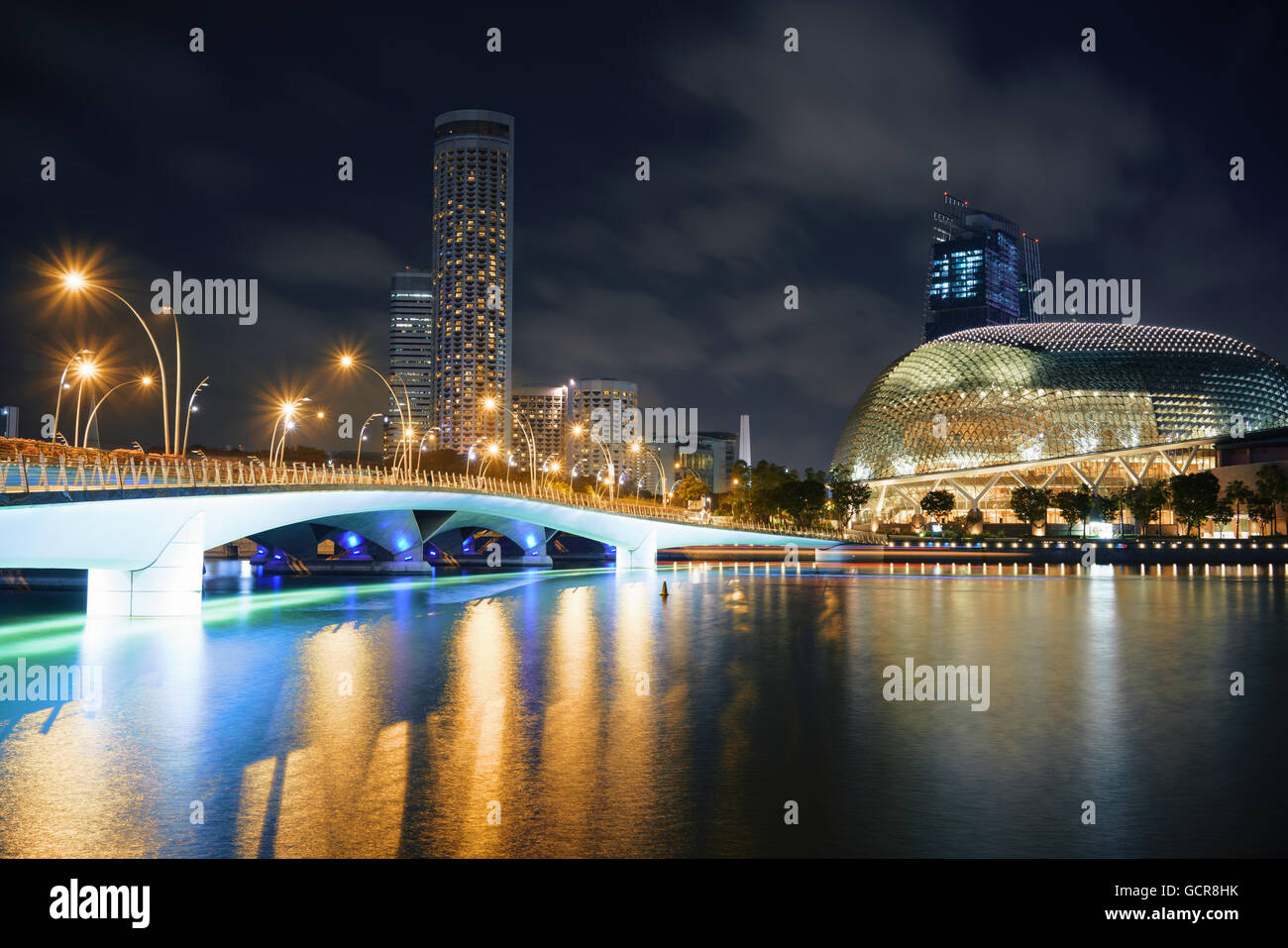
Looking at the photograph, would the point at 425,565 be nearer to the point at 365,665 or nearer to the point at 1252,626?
the point at 365,665

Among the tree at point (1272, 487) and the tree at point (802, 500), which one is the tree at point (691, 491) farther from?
the tree at point (1272, 487)

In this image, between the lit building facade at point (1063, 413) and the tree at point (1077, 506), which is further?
the lit building facade at point (1063, 413)

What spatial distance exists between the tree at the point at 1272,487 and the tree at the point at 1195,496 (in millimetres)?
4618

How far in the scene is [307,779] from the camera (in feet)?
47.4

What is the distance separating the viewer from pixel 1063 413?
136875mm

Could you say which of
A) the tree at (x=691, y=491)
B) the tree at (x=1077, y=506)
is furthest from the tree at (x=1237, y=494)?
the tree at (x=691, y=491)

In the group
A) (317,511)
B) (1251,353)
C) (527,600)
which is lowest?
(527,600)

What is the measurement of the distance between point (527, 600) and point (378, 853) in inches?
1581

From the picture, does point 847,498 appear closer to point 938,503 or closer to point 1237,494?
point 938,503

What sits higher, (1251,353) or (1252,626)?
(1251,353)

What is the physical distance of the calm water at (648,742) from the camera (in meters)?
12.1

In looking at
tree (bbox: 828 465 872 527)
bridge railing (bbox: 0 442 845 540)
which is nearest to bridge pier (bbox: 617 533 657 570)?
bridge railing (bbox: 0 442 845 540)

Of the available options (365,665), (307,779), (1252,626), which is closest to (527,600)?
(365,665)
